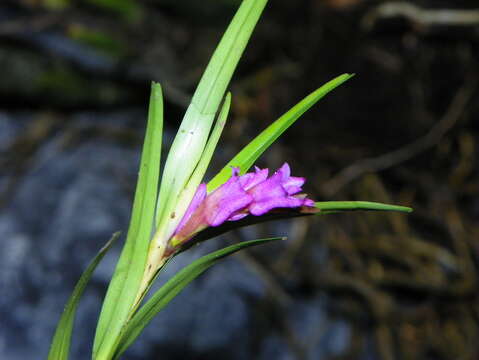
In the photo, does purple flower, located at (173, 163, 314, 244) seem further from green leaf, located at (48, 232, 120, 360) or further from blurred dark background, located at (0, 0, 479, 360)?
blurred dark background, located at (0, 0, 479, 360)

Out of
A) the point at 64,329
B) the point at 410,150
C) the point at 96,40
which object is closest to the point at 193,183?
the point at 64,329

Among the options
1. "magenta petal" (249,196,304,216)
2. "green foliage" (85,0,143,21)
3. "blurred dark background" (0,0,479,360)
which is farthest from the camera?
"green foliage" (85,0,143,21)

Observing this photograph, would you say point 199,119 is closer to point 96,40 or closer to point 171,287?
point 171,287

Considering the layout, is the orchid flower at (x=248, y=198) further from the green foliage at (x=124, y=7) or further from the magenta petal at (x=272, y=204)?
the green foliage at (x=124, y=7)

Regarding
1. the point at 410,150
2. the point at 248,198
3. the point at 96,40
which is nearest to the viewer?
the point at 248,198

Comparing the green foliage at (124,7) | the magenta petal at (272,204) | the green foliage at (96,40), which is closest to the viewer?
the magenta petal at (272,204)

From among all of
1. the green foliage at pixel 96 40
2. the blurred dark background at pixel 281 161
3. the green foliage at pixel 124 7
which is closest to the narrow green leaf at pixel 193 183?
the blurred dark background at pixel 281 161

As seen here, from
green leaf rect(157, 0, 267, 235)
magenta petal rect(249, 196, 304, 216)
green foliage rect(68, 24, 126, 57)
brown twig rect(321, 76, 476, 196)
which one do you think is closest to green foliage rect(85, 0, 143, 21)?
green foliage rect(68, 24, 126, 57)

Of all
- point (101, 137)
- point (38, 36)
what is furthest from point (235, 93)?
point (38, 36)
